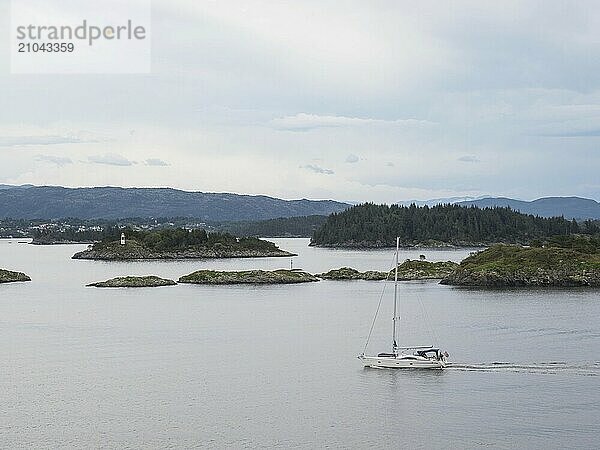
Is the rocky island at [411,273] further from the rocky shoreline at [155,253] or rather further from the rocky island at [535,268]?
the rocky shoreline at [155,253]

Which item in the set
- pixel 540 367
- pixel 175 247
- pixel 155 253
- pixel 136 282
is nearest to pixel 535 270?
pixel 136 282

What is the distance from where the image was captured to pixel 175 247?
6181 inches

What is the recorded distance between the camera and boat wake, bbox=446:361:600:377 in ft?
128

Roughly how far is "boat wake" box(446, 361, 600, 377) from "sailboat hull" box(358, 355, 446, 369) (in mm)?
715

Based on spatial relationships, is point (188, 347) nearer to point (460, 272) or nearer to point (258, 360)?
point (258, 360)

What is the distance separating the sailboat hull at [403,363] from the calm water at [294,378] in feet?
2.22

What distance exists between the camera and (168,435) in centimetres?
2923

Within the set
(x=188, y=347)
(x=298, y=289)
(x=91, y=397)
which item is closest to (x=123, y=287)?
(x=298, y=289)

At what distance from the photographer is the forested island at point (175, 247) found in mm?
157125

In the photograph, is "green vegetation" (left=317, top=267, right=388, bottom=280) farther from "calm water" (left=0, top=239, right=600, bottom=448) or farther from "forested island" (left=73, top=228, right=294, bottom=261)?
"forested island" (left=73, top=228, right=294, bottom=261)

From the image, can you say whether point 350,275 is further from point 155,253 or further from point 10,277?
point 155,253

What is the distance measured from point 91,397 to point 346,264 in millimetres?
104882

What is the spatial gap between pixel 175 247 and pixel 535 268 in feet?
281

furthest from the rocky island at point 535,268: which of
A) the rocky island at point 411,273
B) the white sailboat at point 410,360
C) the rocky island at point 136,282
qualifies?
the white sailboat at point 410,360
